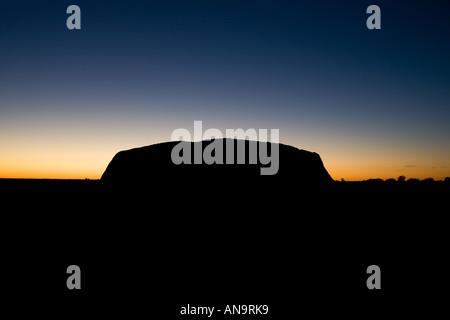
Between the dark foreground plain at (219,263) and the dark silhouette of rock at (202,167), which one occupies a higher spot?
the dark silhouette of rock at (202,167)

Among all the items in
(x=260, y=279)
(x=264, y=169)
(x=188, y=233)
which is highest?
(x=264, y=169)

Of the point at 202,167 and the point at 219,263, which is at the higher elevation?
the point at 202,167

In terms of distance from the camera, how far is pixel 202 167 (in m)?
8.20

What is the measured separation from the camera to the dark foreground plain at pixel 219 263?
624cm

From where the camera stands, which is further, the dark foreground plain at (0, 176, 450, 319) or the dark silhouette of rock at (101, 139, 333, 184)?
the dark silhouette of rock at (101, 139, 333, 184)

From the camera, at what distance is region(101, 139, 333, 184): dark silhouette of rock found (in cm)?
810

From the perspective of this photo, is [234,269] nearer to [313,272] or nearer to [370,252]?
[313,272]

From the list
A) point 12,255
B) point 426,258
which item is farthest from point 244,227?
point 12,255

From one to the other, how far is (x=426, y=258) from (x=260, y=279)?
718cm

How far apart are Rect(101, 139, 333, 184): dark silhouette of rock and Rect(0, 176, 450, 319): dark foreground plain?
0.23 m

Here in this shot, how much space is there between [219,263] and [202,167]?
2.69m

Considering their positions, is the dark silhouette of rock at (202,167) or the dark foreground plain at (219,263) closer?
the dark foreground plain at (219,263)

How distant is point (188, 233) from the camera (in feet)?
23.3

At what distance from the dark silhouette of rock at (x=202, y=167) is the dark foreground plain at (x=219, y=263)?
0.23 m
